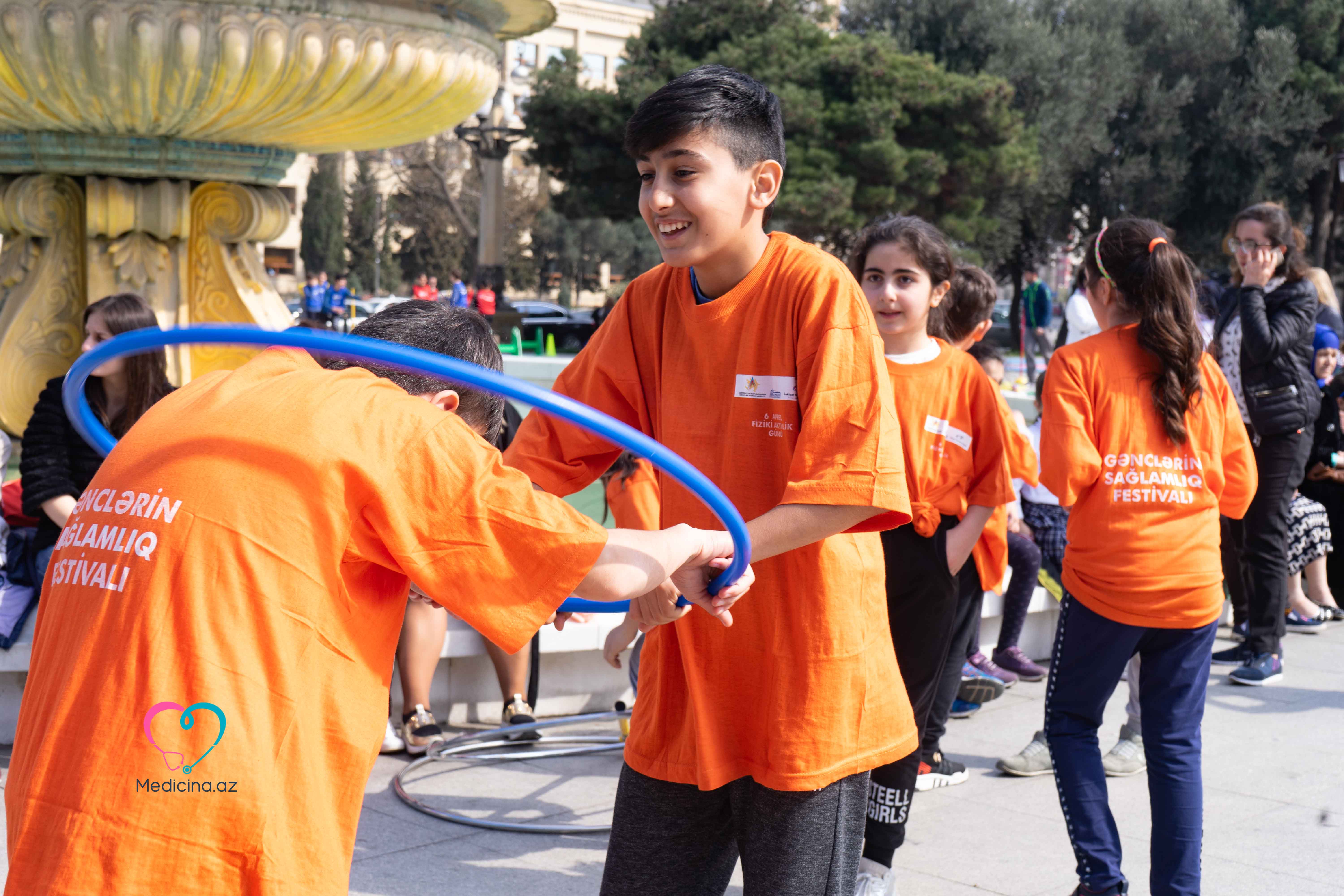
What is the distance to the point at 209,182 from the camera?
7285 millimetres

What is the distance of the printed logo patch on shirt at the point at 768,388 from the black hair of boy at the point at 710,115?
0.40m

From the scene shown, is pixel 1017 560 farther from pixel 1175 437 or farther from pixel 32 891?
pixel 32 891

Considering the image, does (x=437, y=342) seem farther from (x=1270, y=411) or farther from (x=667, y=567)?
(x=1270, y=411)

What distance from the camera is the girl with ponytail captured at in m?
3.53

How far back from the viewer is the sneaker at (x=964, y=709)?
5.88 metres

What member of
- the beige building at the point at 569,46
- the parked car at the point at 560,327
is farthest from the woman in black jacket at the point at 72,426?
the beige building at the point at 569,46

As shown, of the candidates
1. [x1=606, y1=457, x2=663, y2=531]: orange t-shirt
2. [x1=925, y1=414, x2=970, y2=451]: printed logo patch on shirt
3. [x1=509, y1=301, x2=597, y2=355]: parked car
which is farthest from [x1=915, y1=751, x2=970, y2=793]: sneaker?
[x1=509, y1=301, x2=597, y2=355]: parked car

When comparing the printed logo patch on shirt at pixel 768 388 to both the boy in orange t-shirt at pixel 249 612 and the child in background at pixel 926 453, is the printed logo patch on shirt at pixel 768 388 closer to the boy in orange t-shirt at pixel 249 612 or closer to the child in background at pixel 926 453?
the boy in orange t-shirt at pixel 249 612

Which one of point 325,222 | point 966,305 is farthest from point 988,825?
point 325,222

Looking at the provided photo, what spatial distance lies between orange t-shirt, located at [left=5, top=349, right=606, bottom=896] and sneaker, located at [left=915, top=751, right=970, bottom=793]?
10.6ft

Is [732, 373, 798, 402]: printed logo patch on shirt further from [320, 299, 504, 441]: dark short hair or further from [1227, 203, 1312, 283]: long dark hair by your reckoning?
[1227, 203, 1312, 283]: long dark hair

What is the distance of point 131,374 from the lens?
191 inches

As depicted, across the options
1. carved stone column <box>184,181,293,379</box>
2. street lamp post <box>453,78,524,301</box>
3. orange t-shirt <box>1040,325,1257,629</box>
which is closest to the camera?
orange t-shirt <box>1040,325,1257,629</box>

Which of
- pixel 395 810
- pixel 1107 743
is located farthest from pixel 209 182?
pixel 1107 743
